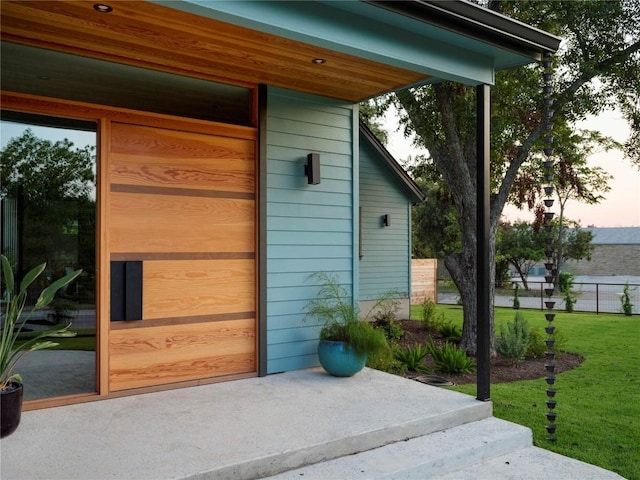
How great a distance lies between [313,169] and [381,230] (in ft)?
25.4

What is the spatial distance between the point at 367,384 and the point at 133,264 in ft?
6.93

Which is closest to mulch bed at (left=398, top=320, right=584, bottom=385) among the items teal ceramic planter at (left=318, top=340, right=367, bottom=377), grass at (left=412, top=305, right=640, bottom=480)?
grass at (left=412, top=305, right=640, bottom=480)

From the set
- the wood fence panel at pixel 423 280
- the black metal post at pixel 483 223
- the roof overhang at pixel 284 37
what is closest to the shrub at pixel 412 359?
the black metal post at pixel 483 223

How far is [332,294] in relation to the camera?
5055 mm

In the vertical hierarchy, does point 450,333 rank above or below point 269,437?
below

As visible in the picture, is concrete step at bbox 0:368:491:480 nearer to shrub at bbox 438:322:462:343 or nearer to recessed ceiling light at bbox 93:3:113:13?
recessed ceiling light at bbox 93:3:113:13

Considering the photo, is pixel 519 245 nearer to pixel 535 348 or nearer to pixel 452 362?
pixel 535 348

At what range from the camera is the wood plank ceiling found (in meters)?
3.23

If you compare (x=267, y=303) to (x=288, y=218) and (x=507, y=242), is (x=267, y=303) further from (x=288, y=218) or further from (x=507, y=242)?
(x=507, y=242)

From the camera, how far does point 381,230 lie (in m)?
12.5

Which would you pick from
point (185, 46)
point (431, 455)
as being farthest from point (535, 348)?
point (185, 46)

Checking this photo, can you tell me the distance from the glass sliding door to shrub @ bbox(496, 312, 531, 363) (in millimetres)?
5382

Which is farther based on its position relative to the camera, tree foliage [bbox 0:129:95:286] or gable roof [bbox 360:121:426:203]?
gable roof [bbox 360:121:426:203]

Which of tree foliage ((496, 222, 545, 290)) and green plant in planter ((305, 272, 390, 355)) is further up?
tree foliage ((496, 222, 545, 290))
